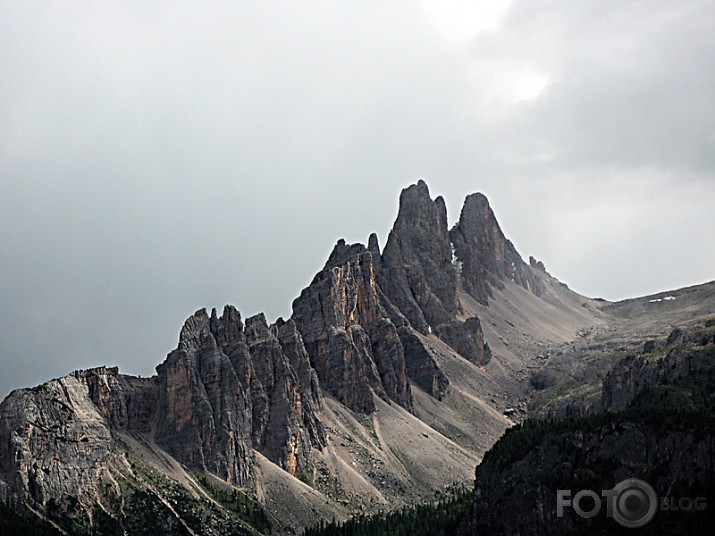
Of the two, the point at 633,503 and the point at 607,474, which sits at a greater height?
the point at 607,474

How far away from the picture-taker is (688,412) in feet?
643

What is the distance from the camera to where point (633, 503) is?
164000 millimetres

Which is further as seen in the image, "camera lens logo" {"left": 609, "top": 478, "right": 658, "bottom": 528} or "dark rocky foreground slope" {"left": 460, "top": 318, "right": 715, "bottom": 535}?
"camera lens logo" {"left": 609, "top": 478, "right": 658, "bottom": 528}

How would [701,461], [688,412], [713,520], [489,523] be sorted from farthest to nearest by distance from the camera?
[688,412] → [489,523] → [701,461] → [713,520]

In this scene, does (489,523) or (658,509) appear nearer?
(658,509)

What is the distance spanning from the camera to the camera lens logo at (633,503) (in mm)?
159500

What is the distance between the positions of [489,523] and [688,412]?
4450cm

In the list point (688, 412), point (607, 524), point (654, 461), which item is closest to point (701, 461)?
point (654, 461)

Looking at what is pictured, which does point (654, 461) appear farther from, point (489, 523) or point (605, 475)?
point (489, 523)

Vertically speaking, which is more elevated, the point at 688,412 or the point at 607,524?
the point at 688,412

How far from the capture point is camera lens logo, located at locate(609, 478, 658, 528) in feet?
523

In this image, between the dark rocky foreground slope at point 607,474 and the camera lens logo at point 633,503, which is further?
the camera lens logo at point 633,503

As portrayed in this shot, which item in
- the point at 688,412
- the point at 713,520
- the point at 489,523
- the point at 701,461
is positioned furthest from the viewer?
the point at 688,412

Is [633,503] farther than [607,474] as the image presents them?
No
